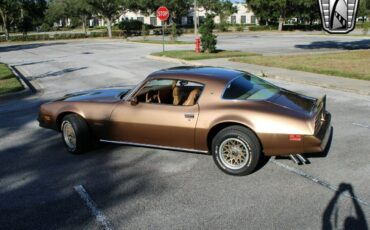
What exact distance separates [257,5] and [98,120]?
203 feet

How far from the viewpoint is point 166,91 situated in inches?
253

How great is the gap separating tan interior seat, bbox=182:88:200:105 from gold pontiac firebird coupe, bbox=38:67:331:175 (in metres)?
0.02

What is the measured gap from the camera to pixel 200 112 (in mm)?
5816

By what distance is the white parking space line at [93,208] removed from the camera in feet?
14.6

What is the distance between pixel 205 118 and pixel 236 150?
64cm

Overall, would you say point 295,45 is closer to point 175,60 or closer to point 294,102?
point 175,60

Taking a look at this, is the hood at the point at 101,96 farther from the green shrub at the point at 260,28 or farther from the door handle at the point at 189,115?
the green shrub at the point at 260,28

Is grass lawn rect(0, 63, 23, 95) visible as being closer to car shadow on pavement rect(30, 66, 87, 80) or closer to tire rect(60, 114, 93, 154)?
car shadow on pavement rect(30, 66, 87, 80)

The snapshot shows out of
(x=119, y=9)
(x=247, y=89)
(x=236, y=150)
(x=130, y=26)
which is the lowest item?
(x=236, y=150)

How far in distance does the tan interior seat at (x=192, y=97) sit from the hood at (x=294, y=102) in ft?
3.62

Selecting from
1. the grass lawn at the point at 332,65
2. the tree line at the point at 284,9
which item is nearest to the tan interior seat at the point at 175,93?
the grass lawn at the point at 332,65

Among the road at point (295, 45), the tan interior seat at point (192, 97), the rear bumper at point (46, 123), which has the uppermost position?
the tan interior seat at point (192, 97)

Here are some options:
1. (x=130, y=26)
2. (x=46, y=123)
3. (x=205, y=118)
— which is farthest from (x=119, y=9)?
(x=205, y=118)

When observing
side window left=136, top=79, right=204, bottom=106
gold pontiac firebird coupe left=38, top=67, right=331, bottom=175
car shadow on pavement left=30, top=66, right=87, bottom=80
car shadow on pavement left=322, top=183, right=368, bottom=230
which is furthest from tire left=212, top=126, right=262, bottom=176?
car shadow on pavement left=30, top=66, right=87, bottom=80
